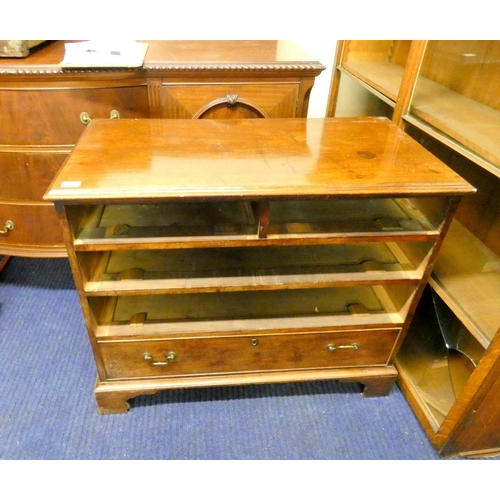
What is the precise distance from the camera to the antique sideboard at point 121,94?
106 centimetres

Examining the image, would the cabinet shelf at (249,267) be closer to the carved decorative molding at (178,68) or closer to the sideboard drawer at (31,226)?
the sideboard drawer at (31,226)

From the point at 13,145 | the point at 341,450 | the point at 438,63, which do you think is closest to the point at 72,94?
the point at 13,145

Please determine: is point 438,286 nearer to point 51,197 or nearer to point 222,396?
point 222,396

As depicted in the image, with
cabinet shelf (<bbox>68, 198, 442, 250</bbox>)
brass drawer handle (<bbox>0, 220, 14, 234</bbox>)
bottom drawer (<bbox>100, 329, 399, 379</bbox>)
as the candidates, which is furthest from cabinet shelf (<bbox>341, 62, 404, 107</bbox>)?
brass drawer handle (<bbox>0, 220, 14, 234</bbox>)

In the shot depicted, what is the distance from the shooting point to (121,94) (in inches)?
43.6

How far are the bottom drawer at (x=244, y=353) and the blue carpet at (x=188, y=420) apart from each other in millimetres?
136

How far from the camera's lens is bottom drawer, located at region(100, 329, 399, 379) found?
1026mm

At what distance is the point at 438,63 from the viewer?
1.23 meters

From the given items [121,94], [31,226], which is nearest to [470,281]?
[121,94]

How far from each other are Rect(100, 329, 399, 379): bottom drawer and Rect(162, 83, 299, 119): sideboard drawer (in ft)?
2.08

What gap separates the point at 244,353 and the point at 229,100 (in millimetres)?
698

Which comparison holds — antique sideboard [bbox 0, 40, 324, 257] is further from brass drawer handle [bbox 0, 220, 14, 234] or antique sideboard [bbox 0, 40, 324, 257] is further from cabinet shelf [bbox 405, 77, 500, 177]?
cabinet shelf [bbox 405, 77, 500, 177]

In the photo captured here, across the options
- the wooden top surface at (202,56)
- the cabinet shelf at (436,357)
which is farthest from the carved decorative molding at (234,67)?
the cabinet shelf at (436,357)

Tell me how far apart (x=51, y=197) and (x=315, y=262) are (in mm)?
608
